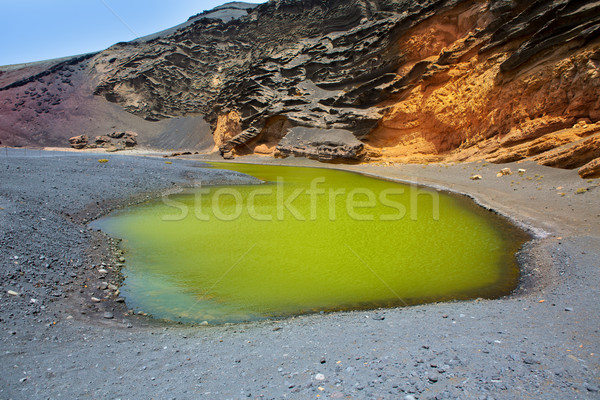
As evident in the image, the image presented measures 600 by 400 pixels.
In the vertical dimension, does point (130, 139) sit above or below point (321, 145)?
above

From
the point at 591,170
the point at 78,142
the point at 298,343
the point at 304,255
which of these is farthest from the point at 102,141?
the point at 591,170

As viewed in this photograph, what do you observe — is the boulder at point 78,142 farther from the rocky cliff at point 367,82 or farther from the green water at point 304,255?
the green water at point 304,255

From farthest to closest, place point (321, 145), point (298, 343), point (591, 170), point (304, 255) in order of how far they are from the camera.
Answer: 1. point (321, 145)
2. point (591, 170)
3. point (304, 255)
4. point (298, 343)

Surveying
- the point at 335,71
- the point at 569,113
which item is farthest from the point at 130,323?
the point at 335,71

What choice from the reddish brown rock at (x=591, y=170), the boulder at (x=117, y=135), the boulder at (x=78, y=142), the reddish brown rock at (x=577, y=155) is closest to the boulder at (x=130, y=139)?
the boulder at (x=117, y=135)

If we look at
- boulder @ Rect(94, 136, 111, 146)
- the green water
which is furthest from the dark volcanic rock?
boulder @ Rect(94, 136, 111, 146)

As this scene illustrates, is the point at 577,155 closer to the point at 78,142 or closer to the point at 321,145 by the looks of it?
the point at 321,145
